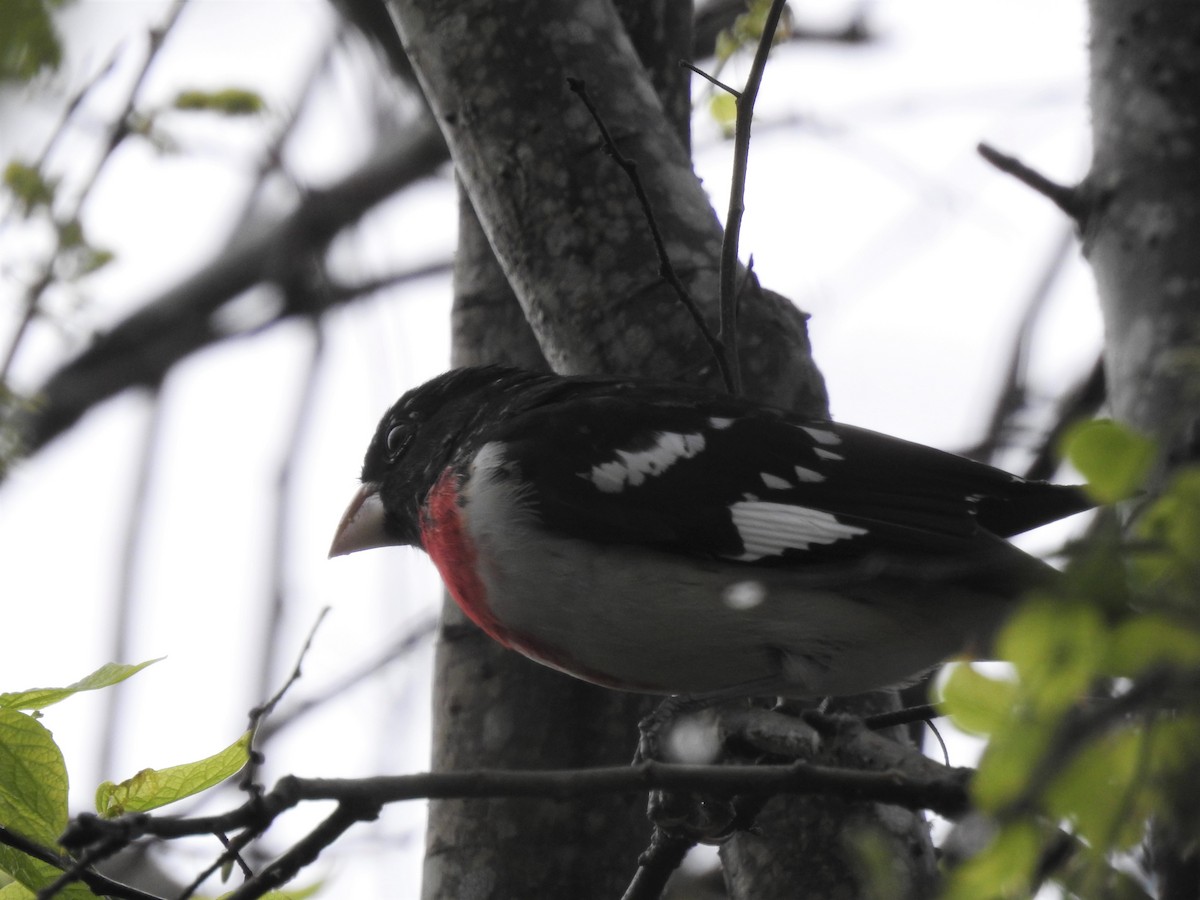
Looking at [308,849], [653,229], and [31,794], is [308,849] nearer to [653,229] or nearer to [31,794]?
[31,794]

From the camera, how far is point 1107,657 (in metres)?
0.98

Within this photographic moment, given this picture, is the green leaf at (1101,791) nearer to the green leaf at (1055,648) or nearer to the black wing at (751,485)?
the green leaf at (1055,648)

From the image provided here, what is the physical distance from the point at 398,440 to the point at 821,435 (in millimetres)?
1157

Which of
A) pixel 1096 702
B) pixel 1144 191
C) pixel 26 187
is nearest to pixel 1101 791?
pixel 1096 702

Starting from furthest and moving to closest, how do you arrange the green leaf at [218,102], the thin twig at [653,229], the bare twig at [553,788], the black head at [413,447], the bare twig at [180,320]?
the bare twig at [180,320] → the green leaf at [218,102] → the black head at [413,447] → the thin twig at [653,229] → the bare twig at [553,788]

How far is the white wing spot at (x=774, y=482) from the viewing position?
2705 millimetres

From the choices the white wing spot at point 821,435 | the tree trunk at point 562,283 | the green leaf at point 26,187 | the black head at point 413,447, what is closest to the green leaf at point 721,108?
the tree trunk at point 562,283

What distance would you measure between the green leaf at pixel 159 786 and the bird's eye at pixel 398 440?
1.57 meters

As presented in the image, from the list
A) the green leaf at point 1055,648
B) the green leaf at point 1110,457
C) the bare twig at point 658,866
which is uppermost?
the green leaf at point 1110,457

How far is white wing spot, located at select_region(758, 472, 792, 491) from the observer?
2.71m

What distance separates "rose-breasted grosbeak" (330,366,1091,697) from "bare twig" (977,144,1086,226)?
0.61 meters

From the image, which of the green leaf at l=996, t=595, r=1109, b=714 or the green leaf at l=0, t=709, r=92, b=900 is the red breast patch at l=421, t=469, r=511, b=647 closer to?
the green leaf at l=0, t=709, r=92, b=900

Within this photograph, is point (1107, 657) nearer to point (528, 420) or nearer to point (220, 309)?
point (528, 420)

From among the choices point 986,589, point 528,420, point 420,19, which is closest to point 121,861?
point 528,420
